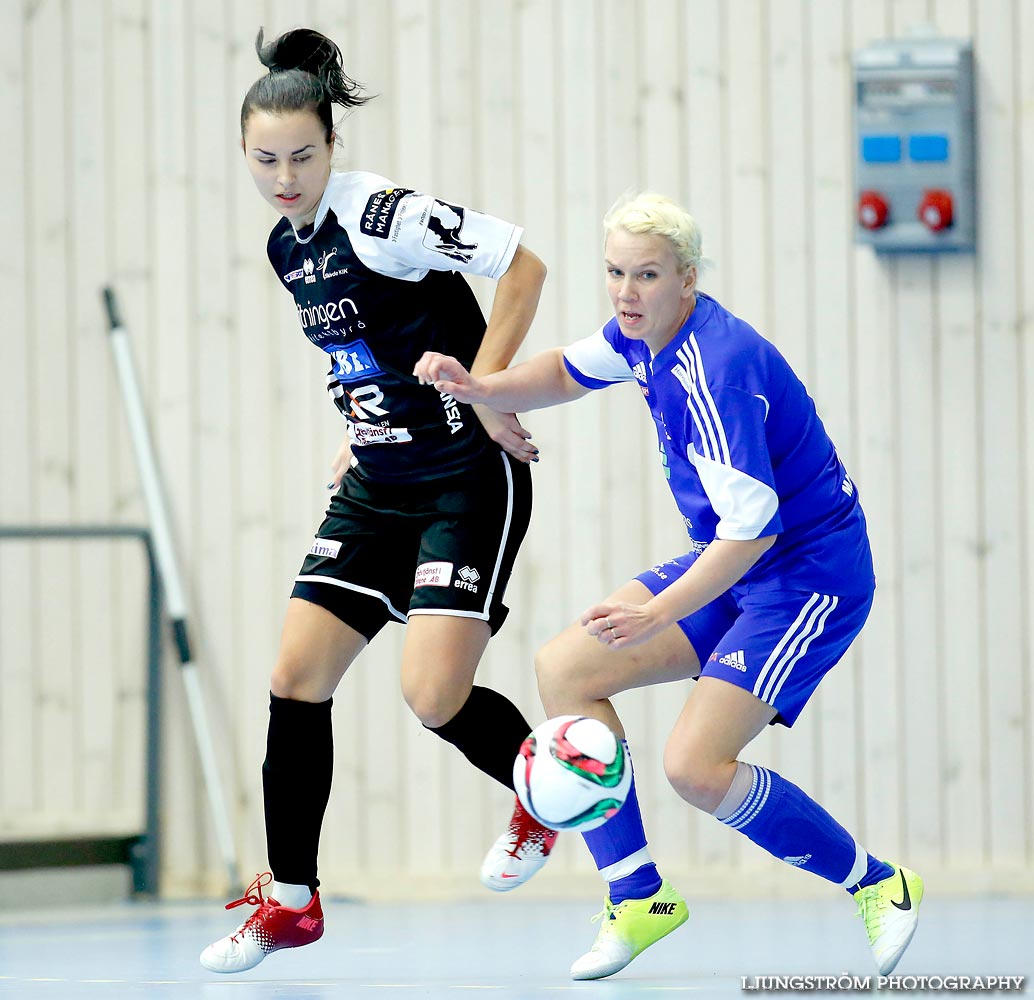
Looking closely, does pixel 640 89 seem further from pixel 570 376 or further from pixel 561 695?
pixel 561 695

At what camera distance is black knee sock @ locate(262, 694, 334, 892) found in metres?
3.73

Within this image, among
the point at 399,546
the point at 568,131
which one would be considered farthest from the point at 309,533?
the point at 399,546

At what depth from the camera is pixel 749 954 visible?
4.18 metres

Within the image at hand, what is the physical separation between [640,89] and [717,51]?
275 millimetres

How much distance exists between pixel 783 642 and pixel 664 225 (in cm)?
88

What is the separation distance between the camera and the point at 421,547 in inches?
150

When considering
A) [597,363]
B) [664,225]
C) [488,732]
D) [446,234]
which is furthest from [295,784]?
[664,225]

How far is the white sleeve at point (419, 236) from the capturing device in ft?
12.2

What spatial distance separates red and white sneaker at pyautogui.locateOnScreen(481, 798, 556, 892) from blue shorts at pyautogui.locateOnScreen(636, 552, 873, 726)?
63 centimetres

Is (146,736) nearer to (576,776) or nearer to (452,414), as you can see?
(452,414)

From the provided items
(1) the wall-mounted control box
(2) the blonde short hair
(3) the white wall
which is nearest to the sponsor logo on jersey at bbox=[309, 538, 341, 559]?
(2) the blonde short hair

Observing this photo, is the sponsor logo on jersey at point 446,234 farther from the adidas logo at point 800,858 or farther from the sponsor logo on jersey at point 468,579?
the adidas logo at point 800,858

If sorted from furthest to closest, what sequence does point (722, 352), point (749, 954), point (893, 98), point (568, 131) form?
point (568, 131)
point (893, 98)
point (749, 954)
point (722, 352)

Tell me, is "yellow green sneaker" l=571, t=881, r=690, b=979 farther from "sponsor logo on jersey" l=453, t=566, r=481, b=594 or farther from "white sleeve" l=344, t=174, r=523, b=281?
"white sleeve" l=344, t=174, r=523, b=281
